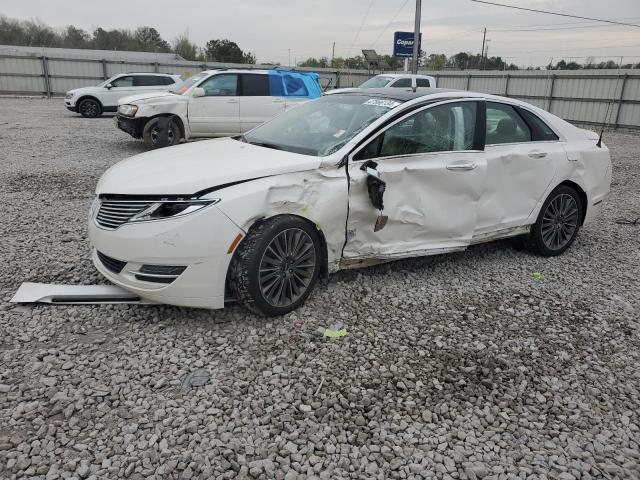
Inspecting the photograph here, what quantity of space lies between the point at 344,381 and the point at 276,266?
38.5 inches

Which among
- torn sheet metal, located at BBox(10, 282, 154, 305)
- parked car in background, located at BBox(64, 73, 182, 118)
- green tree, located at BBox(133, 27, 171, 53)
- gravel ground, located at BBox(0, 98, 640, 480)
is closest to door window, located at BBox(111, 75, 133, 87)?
parked car in background, located at BBox(64, 73, 182, 118)

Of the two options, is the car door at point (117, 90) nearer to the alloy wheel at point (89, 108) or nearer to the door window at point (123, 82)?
the door window at point (123, 82)

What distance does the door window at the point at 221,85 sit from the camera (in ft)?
36.8

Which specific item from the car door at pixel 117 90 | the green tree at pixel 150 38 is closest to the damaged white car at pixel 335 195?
the car door at pixel 117 90

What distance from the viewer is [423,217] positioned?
4352 millimetres

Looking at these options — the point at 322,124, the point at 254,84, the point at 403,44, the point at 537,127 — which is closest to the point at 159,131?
the point at 254,84

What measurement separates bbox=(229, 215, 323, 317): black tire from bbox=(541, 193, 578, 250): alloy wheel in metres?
2.74

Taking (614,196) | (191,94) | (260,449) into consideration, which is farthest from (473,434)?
(191,94)

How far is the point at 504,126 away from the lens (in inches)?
194

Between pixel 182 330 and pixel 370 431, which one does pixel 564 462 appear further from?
pixel 182 330

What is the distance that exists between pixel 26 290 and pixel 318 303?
2277 millimetres

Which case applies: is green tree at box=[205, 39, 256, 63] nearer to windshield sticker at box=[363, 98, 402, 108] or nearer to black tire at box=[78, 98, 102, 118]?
black tire at box=[78, 98, 102, 118]

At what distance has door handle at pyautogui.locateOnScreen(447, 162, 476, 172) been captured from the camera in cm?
442

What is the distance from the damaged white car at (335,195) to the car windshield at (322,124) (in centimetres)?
2
